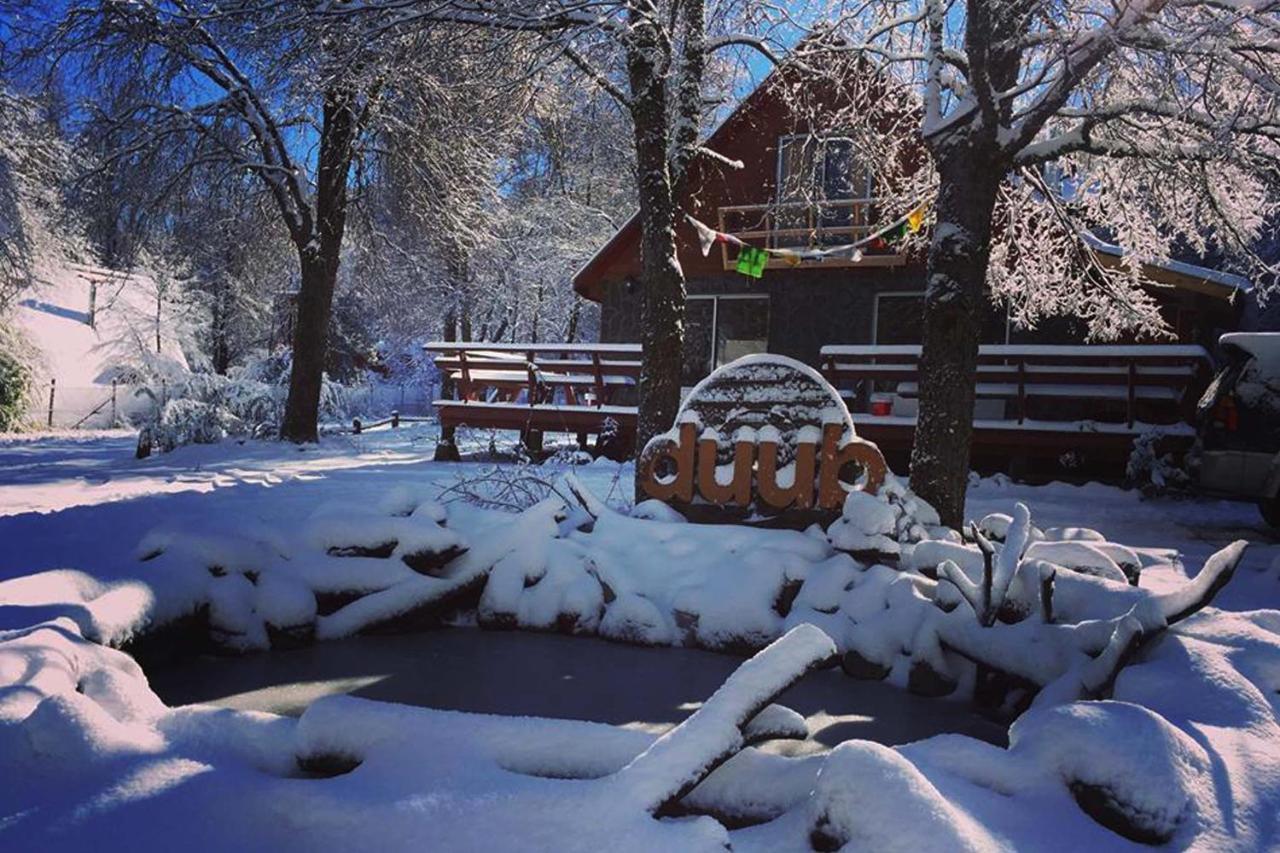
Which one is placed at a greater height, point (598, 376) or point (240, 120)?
point (240, 120)

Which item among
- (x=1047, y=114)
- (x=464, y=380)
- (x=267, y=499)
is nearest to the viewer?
(x=1047, y=114)

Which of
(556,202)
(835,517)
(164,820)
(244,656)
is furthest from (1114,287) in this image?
(556,202)

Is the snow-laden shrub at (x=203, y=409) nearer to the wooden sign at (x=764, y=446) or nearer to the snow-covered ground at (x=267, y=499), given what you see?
the snow-covered ground at (x=267, y=499)

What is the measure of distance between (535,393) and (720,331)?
190 inches

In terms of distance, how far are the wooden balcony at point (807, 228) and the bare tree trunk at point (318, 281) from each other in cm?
709

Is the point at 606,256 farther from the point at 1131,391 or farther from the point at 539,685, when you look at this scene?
the point at 539,685

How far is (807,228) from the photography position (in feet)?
40.6

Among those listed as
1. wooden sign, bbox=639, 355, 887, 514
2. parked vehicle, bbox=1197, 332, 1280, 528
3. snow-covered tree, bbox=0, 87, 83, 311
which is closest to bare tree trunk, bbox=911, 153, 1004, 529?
wooden sign, bbox=639, 355, 887, 514

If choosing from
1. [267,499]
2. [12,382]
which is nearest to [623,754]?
[267,499]

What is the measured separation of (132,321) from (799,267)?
23.2 metres

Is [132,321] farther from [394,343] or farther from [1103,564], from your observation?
[1103,564]

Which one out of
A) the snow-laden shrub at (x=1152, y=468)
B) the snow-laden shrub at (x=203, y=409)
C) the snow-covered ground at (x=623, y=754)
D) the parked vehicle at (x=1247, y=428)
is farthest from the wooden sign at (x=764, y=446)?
the snow-laden shrub at (x=203, y=409)

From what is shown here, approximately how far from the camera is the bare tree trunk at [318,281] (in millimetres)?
14188

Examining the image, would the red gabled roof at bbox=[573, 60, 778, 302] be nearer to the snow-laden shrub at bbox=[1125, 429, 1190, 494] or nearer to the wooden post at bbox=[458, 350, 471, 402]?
the wooden post at bbox=[458, 350, 471, 402]
